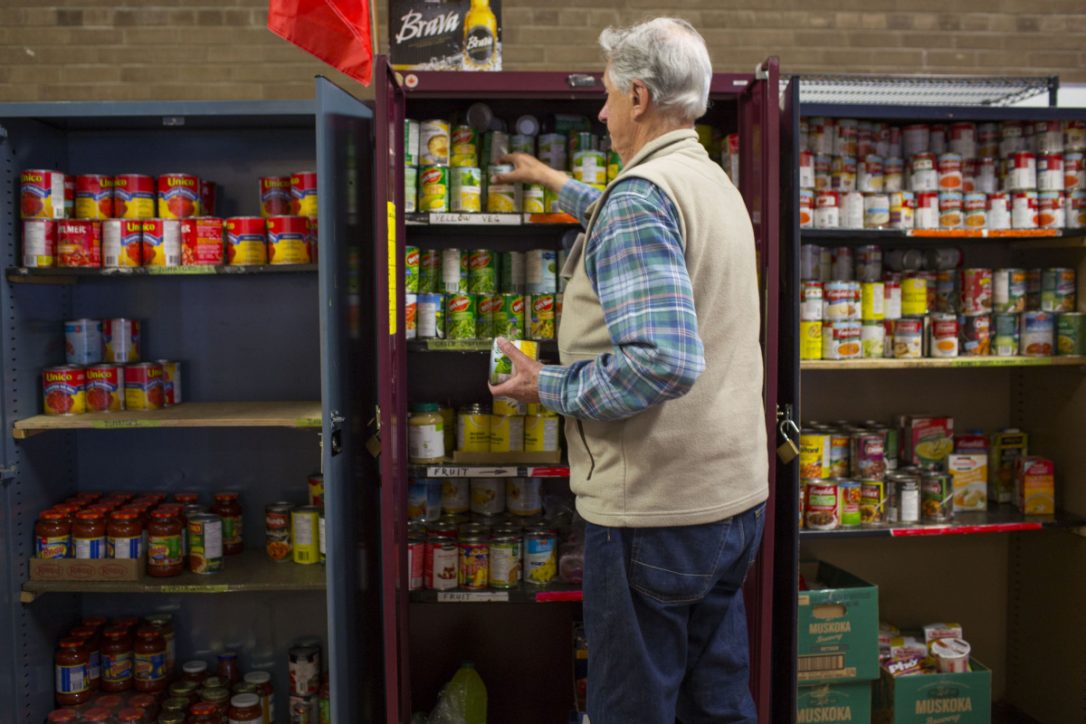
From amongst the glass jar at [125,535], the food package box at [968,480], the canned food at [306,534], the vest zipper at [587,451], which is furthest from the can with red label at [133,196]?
the food package box at [968,480]

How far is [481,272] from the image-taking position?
10.2ft

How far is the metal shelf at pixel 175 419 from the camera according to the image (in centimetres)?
294

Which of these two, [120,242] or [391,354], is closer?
[391,354]

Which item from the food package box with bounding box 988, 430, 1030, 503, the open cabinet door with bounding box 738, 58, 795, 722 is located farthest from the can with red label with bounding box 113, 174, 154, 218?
the food package box with bounding box 988, 430, 1030, 503

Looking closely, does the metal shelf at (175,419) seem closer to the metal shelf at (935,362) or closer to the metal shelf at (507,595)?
the metal shelf at (507,595)

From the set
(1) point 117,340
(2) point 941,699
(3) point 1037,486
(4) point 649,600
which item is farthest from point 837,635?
(1) point 117,340

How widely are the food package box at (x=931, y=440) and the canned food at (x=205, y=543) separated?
2651 millimetres

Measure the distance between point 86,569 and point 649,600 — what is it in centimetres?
209

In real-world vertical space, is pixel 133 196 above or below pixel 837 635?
above

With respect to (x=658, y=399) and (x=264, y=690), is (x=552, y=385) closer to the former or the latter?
(x=658, y=399)

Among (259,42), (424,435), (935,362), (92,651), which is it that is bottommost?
Answer: (92,651)

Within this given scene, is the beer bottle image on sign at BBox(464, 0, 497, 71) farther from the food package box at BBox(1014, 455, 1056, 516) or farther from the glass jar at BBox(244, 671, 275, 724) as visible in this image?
the food package box at BBox(1014, 455, 1056, 516)

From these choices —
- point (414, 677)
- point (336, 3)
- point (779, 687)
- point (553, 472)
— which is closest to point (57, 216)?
point (336, 3)

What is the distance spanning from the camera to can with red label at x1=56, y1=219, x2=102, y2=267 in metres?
3.02
